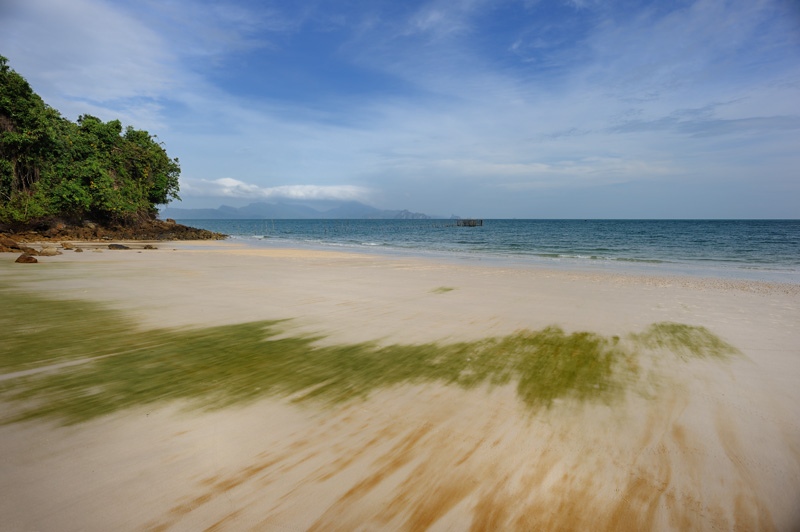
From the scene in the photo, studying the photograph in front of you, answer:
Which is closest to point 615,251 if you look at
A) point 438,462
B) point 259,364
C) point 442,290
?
point 442,290

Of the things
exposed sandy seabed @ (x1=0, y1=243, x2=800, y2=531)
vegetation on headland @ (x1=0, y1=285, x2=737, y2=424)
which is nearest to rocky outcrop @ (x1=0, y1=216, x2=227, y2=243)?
vegetation on headland @ (x1=0, y1=285, x2=737, y2=424)

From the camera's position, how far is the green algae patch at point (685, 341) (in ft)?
18.5

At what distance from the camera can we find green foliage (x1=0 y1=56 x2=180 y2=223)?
3139 centimetres

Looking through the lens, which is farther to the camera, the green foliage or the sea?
the green foliage

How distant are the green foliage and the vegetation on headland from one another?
38.6 metres

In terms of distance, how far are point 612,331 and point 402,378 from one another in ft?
15.0

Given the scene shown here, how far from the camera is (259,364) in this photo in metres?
4.64

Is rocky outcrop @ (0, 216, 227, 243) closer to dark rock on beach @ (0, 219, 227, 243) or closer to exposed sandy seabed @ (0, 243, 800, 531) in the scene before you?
dark rock on beach @ (0, 219, 227, 243)

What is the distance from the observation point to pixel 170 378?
4094 millimetres

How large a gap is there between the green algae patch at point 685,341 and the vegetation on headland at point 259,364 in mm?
21

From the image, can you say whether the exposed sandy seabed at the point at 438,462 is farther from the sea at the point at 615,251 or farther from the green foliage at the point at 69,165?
the green foliage at the point at 69,165

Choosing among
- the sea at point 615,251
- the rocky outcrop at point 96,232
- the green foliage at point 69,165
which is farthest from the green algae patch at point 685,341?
the green foliage at point 69,165

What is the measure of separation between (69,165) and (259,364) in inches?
1839

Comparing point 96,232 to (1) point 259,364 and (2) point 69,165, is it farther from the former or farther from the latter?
(1) point 259,364
